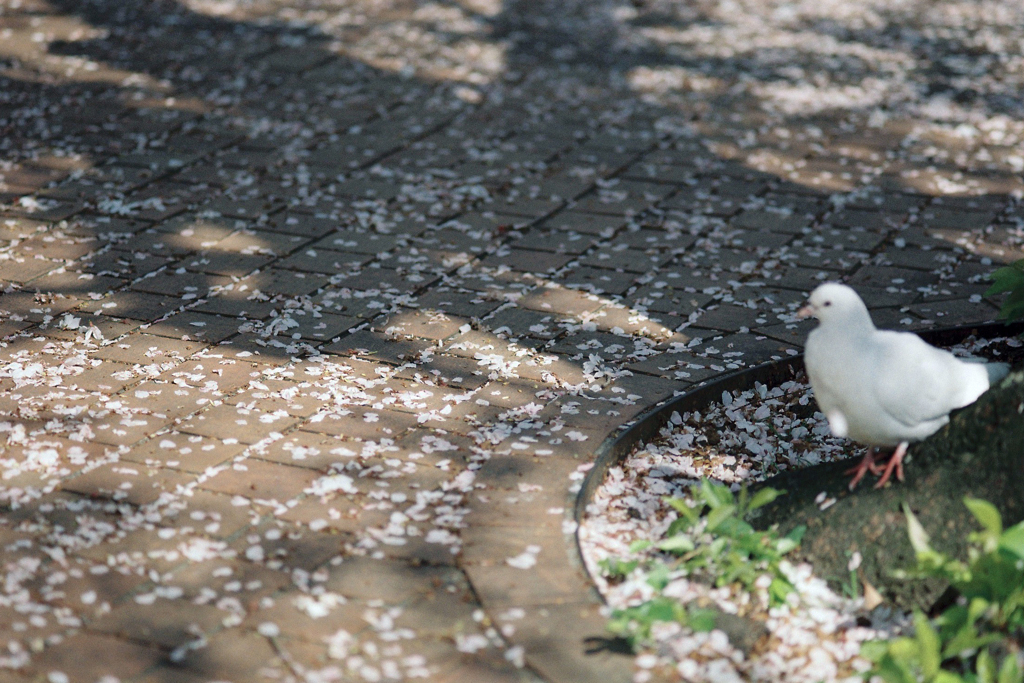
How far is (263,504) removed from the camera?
12.3ft

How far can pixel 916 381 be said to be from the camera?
316 cm

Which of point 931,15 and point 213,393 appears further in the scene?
point 931,15

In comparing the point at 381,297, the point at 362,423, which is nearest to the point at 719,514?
the point at 362,423

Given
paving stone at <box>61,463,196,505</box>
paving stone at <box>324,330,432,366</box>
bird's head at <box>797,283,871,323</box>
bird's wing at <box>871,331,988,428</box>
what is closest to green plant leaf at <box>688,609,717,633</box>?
bird's wing at <box>871,331,988,428</box>

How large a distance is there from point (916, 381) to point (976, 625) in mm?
697

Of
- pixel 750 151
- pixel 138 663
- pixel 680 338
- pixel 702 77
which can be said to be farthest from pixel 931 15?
pixel 138 663

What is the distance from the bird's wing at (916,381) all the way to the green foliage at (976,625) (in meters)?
0.34

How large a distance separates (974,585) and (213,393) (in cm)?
303

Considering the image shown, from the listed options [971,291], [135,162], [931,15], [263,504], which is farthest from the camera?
[931,15]

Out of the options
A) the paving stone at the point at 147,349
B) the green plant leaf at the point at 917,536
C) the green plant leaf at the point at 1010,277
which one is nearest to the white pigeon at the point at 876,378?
the green plant leaf at the point at 917,536

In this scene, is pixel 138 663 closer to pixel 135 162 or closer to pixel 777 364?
pixel 777 364

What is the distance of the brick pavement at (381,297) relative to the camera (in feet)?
10.7

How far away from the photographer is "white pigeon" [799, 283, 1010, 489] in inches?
123

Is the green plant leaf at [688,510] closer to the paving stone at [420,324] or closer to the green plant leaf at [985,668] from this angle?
the green plant leaf at [985,668]
